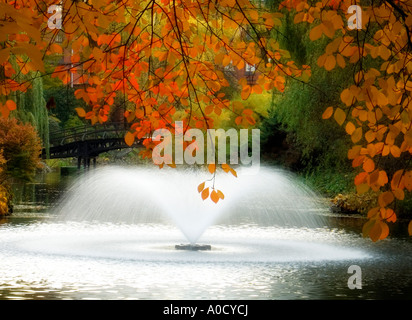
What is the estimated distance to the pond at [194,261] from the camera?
37.7 ft

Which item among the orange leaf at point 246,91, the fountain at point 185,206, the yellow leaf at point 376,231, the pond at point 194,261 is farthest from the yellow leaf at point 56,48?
the fountain at point 185,206

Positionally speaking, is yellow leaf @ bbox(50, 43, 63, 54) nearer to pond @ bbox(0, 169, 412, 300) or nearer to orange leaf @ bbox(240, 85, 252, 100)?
orange leaf @ bbox(240, 85, 252, 100)

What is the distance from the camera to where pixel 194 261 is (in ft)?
47.6

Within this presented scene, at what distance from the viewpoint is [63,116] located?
66938 millimetres

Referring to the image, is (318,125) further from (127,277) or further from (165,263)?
(127,277)

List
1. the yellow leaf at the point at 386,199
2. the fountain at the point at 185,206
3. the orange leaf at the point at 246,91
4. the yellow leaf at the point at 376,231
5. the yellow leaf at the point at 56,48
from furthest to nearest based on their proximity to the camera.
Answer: the fountain at the point at 185,206 → the orange leaf at the point at 246,91 → the yellow leaf at the point at 56,48 → the yellow leaf at the point at 386,199 → the yellow leaf at the point at 376,231

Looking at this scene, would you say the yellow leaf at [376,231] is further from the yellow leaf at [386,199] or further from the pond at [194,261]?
the pond at [194,261]

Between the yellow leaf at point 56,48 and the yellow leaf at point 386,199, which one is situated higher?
the yellow leaf at point 56,48

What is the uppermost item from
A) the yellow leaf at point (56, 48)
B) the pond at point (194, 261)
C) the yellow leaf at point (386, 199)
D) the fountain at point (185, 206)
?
the yellow leaf at point (56, 48)

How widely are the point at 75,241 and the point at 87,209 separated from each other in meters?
9.42

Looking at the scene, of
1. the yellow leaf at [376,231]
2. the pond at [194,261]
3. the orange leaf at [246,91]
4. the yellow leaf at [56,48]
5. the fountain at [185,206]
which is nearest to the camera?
the yellow leaf at [376,231]

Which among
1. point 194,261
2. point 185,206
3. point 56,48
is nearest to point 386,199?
point 56,48

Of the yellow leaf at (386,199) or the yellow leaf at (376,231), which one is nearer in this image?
the yellow leaf at (376,231)

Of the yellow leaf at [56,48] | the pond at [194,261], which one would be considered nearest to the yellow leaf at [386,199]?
the yellow leaf at [56,48]
